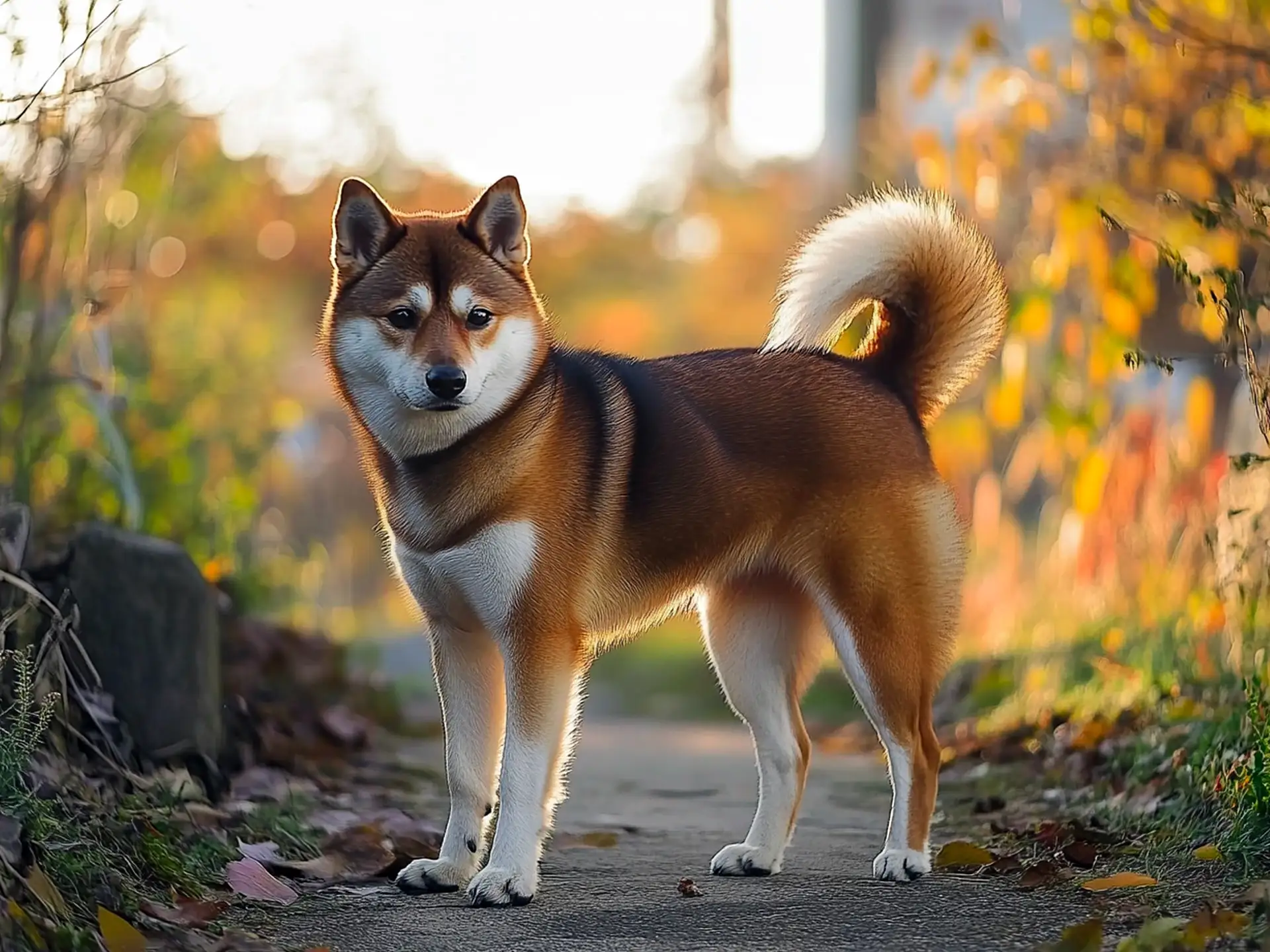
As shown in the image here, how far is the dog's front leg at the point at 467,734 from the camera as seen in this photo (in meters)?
4.18

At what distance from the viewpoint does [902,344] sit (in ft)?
15.7

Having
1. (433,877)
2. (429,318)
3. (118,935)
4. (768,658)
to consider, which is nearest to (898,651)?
(768,658)

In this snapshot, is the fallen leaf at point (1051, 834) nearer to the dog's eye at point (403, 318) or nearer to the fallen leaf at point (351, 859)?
the fallen leaf at point (351, 859)

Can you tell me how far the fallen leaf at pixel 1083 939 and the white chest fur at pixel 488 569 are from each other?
4.85ft

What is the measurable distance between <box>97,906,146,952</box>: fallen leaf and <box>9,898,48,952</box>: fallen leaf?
17 cm

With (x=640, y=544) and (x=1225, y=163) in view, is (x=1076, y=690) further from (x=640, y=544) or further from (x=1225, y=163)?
(x=640, y=544)

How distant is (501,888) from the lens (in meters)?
3.89

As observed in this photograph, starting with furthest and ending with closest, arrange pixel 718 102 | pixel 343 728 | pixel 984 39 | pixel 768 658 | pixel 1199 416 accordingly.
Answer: pixel 718 102 → pixel 1199 416 → pixel 984 39 → pixel 343 728 → pixel 768 658

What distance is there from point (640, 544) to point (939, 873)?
45.2 inches

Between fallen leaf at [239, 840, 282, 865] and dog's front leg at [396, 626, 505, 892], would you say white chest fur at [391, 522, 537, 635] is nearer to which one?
dog's front leg at [396, 626, 505, 892]

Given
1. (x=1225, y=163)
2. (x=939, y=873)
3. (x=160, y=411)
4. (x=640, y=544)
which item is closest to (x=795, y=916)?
(x=939, y=873)

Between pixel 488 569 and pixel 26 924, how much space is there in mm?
1322

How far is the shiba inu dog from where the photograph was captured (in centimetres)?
402

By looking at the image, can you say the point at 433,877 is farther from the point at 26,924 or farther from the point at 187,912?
the point at 26,924
